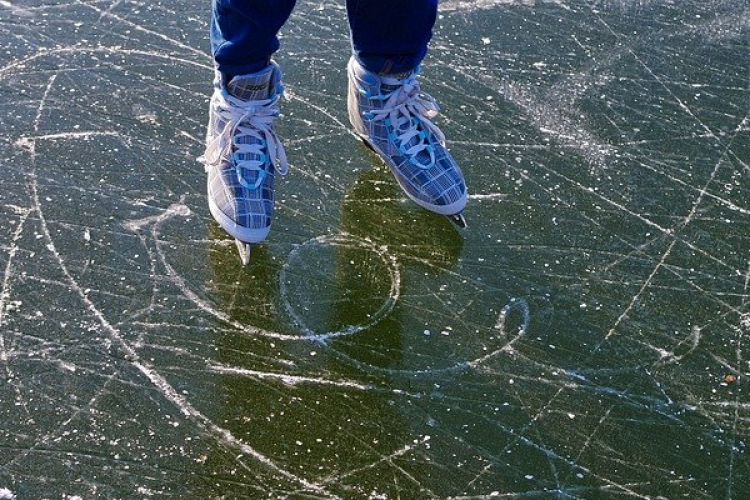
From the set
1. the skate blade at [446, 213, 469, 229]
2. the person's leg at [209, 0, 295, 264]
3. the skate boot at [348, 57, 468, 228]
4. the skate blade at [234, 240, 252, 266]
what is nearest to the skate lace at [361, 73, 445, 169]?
the skate boot at [348, 57, 468, 228]

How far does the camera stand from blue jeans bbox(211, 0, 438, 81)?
1.94 metres

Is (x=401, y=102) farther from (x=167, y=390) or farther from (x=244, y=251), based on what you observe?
(x=167, y=390)

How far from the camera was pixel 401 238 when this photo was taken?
2182 millimetres

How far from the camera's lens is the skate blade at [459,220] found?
222cm

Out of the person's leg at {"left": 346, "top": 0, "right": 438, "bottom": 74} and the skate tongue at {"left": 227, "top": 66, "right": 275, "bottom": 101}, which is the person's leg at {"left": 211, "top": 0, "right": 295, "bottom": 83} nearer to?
the skate tongue at {"left": 227, "top": 66, "right": 275, "bottom": 101}

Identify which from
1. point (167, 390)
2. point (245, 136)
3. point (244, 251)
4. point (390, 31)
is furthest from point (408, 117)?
→ point (167, 390)

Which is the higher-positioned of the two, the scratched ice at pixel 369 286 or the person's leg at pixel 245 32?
the person's leg at pixel 245 32

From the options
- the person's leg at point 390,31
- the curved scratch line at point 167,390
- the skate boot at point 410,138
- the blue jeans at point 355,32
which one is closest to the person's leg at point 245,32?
the blue jeans at point 355,32

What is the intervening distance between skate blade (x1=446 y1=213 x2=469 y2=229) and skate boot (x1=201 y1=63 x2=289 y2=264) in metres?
0.35

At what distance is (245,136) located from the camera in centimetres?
214

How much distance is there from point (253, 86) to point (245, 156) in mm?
138

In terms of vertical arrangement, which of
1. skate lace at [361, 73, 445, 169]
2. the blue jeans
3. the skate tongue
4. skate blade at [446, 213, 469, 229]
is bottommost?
skate blade at [446, 213, 469, 229]

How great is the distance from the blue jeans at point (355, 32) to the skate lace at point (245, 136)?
0.07 metres

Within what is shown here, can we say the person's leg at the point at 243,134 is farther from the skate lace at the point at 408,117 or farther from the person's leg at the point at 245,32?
the skate lace at the point at 408,117
